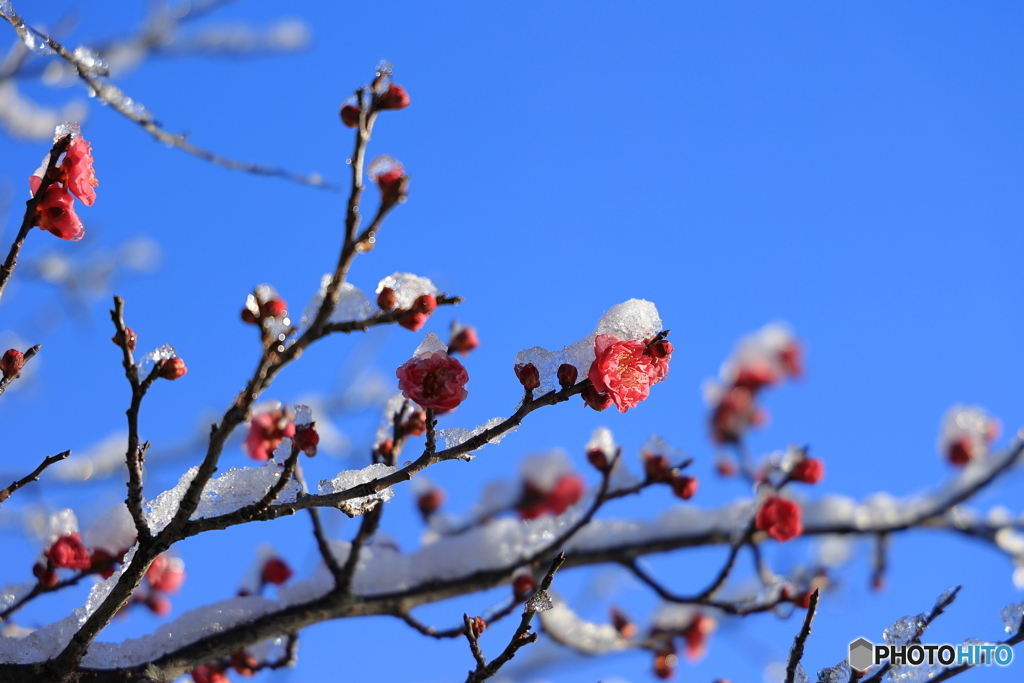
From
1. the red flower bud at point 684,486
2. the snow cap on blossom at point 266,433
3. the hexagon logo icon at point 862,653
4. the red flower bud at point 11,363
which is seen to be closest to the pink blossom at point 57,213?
the red flower bud at point 11,363

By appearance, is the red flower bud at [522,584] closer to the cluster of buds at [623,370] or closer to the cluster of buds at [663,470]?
the cluster of buds at [663,470]

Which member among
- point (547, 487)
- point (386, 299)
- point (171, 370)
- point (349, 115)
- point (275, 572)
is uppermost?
point (547, 487)

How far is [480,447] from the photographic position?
148cm

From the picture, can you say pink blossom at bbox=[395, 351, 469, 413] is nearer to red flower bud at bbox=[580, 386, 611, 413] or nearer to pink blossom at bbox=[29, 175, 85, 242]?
red flower bud at bbox=[580, 386, 611, 413]

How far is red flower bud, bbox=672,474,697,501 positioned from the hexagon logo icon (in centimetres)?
81

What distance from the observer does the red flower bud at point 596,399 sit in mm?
1534

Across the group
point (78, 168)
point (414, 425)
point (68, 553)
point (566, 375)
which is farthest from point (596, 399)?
point (68, 553)

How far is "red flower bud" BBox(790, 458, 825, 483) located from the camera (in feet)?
9.93

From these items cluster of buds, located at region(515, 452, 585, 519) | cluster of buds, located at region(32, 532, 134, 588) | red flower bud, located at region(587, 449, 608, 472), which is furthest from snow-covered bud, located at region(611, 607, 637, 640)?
cluster of buds, located at region(32, 532, 134, 588)

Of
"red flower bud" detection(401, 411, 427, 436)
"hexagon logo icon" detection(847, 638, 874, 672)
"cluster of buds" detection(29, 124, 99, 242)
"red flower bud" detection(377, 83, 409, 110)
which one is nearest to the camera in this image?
"red flower bud" detection(377, 83, 409, 110)

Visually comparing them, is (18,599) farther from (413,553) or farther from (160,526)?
(413,553)

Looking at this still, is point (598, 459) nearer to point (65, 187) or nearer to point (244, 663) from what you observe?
point (244, 663)

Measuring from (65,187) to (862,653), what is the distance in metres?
2.74

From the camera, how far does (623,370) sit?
60.2 inches
